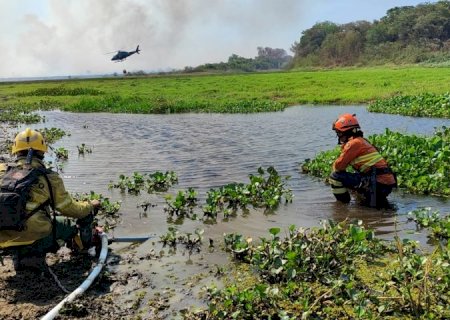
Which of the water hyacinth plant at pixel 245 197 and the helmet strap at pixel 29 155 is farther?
the water hyacinth plant at pixel 245 197

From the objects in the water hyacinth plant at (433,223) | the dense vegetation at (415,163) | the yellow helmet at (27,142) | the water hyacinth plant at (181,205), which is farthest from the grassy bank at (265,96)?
the yellow helmet at (27,142)

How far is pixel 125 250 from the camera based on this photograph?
7215 mm

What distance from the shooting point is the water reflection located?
28.3 feet

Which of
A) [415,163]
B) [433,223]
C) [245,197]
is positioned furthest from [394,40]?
[433,223]

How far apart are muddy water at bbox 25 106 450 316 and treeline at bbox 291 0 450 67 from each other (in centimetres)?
5695

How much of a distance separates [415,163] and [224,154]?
21.3ft

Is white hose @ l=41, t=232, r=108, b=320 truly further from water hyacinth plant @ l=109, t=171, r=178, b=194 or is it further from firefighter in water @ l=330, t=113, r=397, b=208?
firefighter in water @ l=330, t=113, r=397, b=208

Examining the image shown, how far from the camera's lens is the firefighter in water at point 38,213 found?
5.79 m

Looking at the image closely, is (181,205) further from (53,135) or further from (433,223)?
(53,135)

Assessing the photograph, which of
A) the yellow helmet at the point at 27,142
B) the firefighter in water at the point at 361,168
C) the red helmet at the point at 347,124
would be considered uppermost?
the yellow helmet at the point at 27,142

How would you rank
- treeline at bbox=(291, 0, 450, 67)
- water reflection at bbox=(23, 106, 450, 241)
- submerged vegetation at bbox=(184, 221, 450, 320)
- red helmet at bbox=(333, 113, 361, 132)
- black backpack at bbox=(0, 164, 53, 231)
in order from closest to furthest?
submerged vegetation at bbox=(184, 221, 450, 320), black backpack at bbox=(0, 164, 53, 231), water reflection at bbox=(23, 106, 450, 241), red helmet at bbox=(333, 113, 361, 132), treeline at bbox=(291, 0, 450, 67)

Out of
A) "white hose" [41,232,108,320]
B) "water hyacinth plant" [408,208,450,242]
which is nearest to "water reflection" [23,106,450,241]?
"water hyacinth plant" [408,208,450,242]

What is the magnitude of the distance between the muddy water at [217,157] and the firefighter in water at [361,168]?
1.28 feet

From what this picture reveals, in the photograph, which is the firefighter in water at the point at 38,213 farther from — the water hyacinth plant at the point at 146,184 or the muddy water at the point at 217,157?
the water hyacinth plant at the point at 146,184
